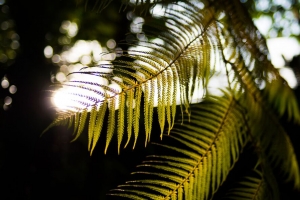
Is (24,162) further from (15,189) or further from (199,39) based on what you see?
(199,39)

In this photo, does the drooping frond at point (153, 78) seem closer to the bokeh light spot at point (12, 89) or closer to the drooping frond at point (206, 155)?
the drooping frond at point (206, 155)

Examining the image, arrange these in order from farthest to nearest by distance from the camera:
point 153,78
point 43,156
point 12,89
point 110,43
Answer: point 110,43, point 12,89, point 43,156, point 153,78

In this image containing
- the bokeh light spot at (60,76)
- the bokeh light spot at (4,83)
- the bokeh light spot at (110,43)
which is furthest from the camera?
the bokeh light spot at (110,43)

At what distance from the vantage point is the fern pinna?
49 centimetres

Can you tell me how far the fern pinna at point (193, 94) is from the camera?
489 millimetres

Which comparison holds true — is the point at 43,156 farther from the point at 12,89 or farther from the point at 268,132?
the point at 268,132

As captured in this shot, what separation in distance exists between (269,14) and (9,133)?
3769mm

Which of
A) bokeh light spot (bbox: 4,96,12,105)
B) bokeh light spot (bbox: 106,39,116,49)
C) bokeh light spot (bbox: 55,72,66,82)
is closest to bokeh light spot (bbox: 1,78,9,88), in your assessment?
bokeh light spot (bbox: 4,96,12,105)

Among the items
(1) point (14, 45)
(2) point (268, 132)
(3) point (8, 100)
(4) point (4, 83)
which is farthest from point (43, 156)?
(1) point (14, 45)

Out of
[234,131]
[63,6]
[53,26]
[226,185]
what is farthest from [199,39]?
[53,26]

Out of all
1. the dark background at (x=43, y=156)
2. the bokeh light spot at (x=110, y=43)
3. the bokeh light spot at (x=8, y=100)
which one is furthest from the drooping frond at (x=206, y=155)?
the bokeh light spot at (x=110, y=43)

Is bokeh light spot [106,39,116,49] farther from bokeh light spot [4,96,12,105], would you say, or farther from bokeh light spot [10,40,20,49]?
bokeh light spot [4,96,12,105]

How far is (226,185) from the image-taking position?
182cm

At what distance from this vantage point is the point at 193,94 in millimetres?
534
